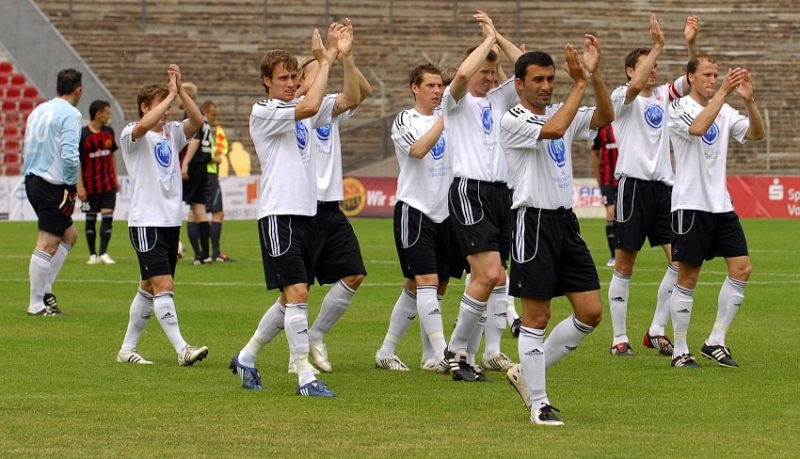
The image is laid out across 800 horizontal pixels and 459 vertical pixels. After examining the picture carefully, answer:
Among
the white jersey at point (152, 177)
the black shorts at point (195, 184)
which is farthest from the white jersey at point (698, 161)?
the black shorts at point (195, 184)

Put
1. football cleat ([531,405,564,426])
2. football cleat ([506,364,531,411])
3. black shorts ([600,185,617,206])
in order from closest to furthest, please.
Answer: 1. football cleat ([531,405,564,426])
2. football cleat ([506,364,531,411])
3. black shorts ([600,185,617,206])

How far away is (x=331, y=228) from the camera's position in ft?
35.1

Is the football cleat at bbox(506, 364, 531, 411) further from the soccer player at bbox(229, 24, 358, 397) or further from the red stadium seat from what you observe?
the red stadium seat

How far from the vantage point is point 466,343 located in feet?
35.3

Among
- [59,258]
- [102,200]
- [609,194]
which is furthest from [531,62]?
[102,200]

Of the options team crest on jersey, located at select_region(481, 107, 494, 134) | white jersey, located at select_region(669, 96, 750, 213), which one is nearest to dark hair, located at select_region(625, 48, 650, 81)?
white jersey, located at select_region(669, 96, 750, 213)

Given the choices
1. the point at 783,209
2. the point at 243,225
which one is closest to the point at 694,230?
the point at 243,225

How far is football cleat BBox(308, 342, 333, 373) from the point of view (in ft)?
36.5

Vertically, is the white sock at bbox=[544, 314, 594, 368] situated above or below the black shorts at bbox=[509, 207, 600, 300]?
below

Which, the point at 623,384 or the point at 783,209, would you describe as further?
the point at 783,209

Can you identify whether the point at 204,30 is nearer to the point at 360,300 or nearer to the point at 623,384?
the point at 360,300

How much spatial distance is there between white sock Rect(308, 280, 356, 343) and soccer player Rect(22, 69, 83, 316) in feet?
15.0

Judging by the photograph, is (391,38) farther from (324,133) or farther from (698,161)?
(698,161)

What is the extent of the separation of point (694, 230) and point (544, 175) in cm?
282
